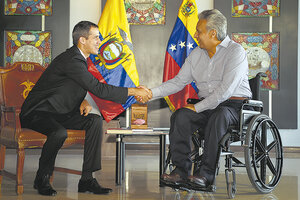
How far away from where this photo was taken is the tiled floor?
7.84ft

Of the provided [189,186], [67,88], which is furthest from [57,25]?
[189,186]

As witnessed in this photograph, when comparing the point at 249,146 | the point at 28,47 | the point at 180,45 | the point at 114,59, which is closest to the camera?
the point at 249,146

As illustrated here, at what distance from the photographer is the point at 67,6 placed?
16.0 feet

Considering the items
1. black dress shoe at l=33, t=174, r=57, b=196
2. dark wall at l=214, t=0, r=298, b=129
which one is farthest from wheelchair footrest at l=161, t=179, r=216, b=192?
dark wall at l=214, t=0, r=298, b=129

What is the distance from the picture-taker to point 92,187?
2.50m

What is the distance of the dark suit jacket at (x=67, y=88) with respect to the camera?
2.64 m

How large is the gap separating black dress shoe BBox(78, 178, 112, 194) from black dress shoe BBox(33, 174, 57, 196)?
19 centimetres

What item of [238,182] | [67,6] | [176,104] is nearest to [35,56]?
[67,6]

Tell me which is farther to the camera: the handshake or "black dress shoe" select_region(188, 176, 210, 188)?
the handshake

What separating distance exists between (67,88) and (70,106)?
0.12m

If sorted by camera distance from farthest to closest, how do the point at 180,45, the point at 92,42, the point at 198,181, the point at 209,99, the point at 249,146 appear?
the point at 180,45, the point at 92,42, the point at 209,99, the point at 249,146, the point at 198,181

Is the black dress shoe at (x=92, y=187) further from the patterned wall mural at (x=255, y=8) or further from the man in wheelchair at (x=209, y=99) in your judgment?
the patterned wall mural at (x=255, y=8)

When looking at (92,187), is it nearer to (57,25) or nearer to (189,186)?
(189,186)

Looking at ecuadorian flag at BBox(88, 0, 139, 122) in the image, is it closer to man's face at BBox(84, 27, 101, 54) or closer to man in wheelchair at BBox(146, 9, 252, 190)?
man's face at BBox(84, 27, 101, 54)
